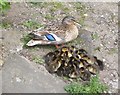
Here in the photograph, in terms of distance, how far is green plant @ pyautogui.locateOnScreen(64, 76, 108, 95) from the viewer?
565 cm

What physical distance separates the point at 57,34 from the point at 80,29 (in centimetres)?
70

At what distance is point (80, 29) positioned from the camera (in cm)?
699

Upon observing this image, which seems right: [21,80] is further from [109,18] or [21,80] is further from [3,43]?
[109,18]

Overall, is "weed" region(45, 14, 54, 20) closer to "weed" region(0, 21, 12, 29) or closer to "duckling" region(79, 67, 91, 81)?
"weed" region(0, 21, 12, 29)

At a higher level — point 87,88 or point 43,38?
point 43,38

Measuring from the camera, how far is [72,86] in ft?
18.7

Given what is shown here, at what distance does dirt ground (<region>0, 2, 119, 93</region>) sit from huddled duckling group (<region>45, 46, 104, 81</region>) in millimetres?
189

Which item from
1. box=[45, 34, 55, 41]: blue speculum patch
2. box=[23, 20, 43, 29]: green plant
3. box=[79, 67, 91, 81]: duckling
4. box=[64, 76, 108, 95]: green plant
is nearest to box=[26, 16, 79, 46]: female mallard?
box=[45, 34, 55, 41]: blue speculum patch

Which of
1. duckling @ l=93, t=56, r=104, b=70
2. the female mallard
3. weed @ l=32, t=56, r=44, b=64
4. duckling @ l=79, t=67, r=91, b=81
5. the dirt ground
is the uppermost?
the female mallard

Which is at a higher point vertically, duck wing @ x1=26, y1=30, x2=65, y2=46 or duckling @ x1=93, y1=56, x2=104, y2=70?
duck wing @ x1=26, y1=30, x2=65, y2=46

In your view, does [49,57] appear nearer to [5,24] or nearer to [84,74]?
[84,74]

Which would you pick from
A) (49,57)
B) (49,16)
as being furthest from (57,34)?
(49,16)

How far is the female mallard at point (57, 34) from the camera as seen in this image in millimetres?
6309

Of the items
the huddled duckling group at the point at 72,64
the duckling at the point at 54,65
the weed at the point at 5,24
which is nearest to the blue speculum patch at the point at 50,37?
the huddled duckling group at the point at 72,64
